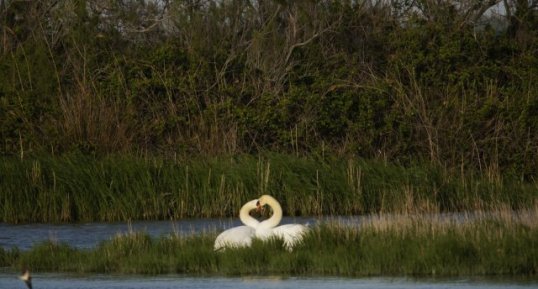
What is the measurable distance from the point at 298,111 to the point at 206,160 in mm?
4369

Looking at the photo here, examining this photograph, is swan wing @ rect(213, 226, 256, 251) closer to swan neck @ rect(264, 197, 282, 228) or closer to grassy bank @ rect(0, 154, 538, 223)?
swan neck @ rect(264, 197, 282, 228)

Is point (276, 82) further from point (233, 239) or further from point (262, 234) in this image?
point (233, 239)

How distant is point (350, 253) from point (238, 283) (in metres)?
1.28

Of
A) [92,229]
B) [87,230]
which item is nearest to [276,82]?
[92,229]

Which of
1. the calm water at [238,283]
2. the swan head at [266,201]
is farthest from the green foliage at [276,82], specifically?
the calm water at [238,283]

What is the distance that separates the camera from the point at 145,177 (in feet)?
75.0

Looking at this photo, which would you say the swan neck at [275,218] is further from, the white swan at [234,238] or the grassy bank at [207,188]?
the grassy bank at [207,188]

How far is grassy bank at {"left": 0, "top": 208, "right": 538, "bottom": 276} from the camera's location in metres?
13.8

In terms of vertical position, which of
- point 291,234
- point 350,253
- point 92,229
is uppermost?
point 291,234

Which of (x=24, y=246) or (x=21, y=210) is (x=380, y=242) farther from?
(x=21, y=210)

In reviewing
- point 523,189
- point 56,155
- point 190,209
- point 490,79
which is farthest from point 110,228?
point 490,79

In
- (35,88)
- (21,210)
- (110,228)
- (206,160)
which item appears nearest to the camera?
(110,228)

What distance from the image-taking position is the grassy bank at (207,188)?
2242 cm

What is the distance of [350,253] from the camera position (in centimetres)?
1427
